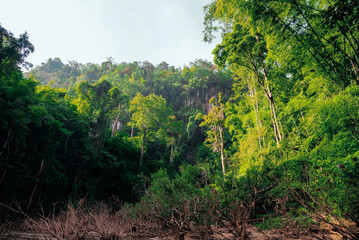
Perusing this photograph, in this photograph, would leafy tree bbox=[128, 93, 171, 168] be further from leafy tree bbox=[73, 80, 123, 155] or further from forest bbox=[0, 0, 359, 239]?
leafy tree bbox=[73, 80, 123, 155]

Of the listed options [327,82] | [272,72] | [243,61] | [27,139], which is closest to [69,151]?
[27,139]

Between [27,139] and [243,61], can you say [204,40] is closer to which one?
[243,61]

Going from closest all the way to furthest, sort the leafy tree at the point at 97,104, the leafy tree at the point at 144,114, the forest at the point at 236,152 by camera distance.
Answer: the forest at the point at 236,152 → the leafy tree at the point at 97,104 → the leafy tree at the point at 144,114

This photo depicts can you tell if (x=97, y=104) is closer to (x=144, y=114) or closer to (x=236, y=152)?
(x=144, y=114)

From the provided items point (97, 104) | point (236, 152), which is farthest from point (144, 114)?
point (236, 152)

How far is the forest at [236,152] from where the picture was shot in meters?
4.80

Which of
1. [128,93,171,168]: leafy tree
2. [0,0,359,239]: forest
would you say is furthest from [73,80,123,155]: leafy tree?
[128,93,171,168]: leafy tree

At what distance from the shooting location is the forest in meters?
4.80

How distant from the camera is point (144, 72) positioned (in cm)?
4606

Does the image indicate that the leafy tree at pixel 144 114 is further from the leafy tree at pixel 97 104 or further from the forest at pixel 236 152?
the leafy tree at pixel 97 104

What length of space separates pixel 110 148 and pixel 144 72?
29662 millimetres

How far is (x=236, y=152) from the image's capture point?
1611cm

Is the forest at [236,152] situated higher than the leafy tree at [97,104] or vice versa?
the leafy tree at [97,104]

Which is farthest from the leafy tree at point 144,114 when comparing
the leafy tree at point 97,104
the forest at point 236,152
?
the leafy tree at point 97,104
